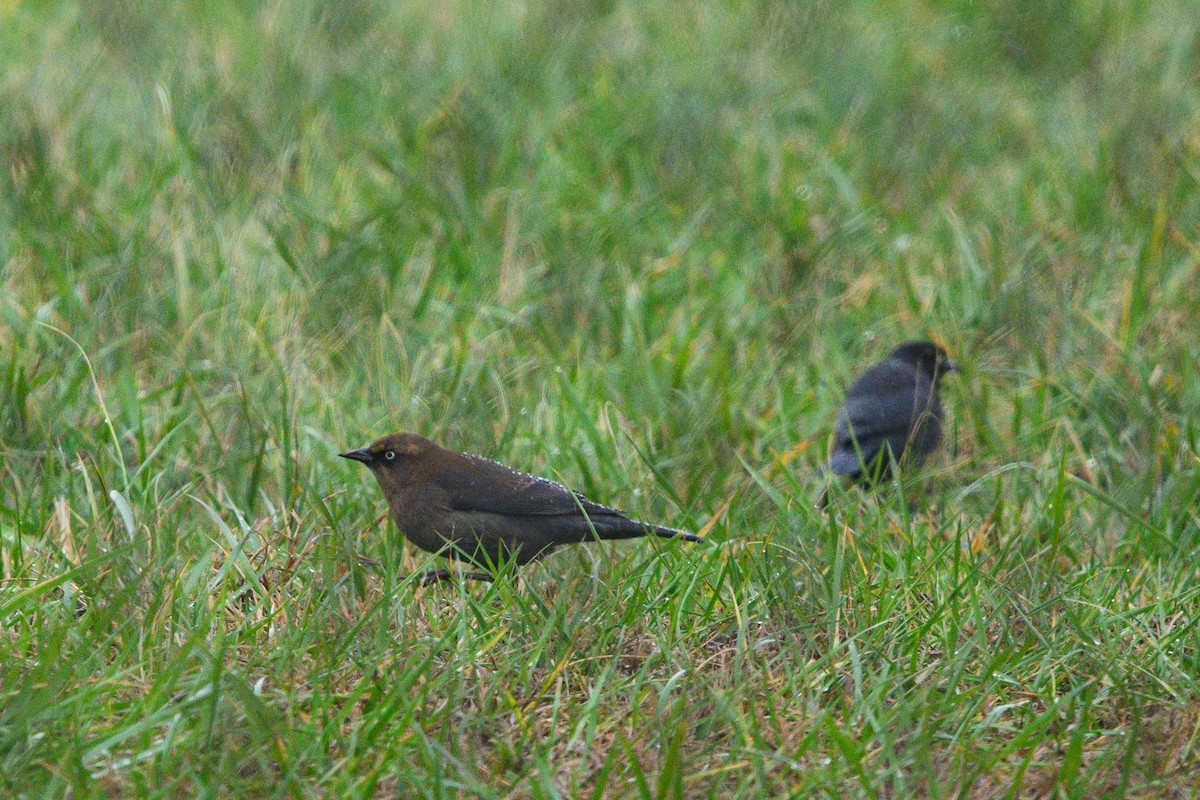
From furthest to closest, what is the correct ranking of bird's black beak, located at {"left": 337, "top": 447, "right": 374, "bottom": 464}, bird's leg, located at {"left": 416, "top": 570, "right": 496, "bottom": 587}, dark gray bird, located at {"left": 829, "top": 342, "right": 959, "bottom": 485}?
dark gray bird, located at {"left": 829, "top": 342, "right": 959, "bottom": 485}, bird's black beak, located at {"left": 337, "top": 447, "right": 374, "bottom": 464}, bird's leg, located at {"left": 416, "top": 570, "right": 496, "bottom": 587}

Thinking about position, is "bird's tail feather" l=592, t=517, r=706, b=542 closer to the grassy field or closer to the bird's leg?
the grassy field

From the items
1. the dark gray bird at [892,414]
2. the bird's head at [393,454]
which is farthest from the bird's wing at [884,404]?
the bird's head at [393,454]

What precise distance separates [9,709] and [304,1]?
633 cm

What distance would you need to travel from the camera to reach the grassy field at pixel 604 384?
321 cm

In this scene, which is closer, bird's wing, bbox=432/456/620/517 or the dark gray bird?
bird's wing, bbox=432/456/620/517

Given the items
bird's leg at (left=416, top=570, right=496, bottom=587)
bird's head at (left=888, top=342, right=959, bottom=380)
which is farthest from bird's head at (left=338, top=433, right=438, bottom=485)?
bird's head at (left=888, top=342, right=959, bottom=380)

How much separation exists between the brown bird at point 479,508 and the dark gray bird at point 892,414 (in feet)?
4.05

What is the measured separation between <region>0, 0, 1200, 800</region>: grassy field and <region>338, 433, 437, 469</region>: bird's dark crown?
0.60 ft

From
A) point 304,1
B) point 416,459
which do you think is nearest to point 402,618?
point 416,459

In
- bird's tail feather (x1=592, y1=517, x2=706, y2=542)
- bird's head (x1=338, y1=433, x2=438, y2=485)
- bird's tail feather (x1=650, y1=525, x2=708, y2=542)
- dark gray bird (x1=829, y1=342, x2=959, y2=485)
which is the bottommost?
dark gray bird (x1=829, y1=342, x2=959, y2=485)

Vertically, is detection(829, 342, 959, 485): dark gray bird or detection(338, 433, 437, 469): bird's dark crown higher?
detection(338, 433, 437, 469): bird's dark crown

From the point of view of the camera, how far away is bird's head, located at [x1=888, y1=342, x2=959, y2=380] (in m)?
5.88

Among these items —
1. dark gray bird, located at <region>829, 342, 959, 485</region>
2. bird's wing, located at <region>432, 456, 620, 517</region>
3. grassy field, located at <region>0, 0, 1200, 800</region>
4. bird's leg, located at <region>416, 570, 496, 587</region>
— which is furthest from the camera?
dark gray bird, located at <region>829, 342, 959, 485</region>

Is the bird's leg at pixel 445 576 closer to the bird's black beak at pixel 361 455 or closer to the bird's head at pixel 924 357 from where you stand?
the bird's black beak at pixel 361 455
